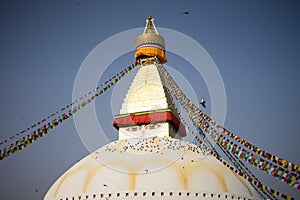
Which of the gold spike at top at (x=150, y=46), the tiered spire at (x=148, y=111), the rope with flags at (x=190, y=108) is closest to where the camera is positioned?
the rope with flags at (x=190, y=108)

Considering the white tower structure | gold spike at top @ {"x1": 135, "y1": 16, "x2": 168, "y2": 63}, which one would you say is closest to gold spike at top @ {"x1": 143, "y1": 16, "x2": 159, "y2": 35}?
gold spike at top @ {"x1": 135, "y1": 16, "x2": 168, "y2": 63}

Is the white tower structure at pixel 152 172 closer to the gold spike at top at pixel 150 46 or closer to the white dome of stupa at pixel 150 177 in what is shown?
the white dome of stupa at pixel 150 177

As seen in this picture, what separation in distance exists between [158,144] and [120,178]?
6.40ft

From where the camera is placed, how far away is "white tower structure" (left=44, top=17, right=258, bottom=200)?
9.06 meters

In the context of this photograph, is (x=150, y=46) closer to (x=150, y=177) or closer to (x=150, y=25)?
(x=150, y=25)

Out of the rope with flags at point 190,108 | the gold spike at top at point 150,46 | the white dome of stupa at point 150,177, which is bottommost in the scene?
the white dome of stupa at point 150,177

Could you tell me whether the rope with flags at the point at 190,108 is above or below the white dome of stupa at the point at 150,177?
above

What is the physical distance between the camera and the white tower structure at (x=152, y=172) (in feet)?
29.7

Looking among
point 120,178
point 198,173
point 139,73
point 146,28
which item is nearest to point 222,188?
point 198,173

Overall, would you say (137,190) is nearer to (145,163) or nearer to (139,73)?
(145,163)

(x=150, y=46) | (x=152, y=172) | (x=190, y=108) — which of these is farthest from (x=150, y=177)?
(x=150, y=46)

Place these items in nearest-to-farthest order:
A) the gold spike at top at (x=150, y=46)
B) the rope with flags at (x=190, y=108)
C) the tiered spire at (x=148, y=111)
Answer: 1. the rope with flags at (x=190, y=108)
2. the tiered spire at (x=148, y=111)
3. the gold spike at top at (x=150, y=46)

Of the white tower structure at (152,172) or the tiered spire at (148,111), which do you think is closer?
the white tower structure at (152,172)

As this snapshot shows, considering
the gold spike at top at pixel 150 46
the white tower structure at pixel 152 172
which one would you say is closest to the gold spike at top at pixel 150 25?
the gold spike at top at pixel 150 46
